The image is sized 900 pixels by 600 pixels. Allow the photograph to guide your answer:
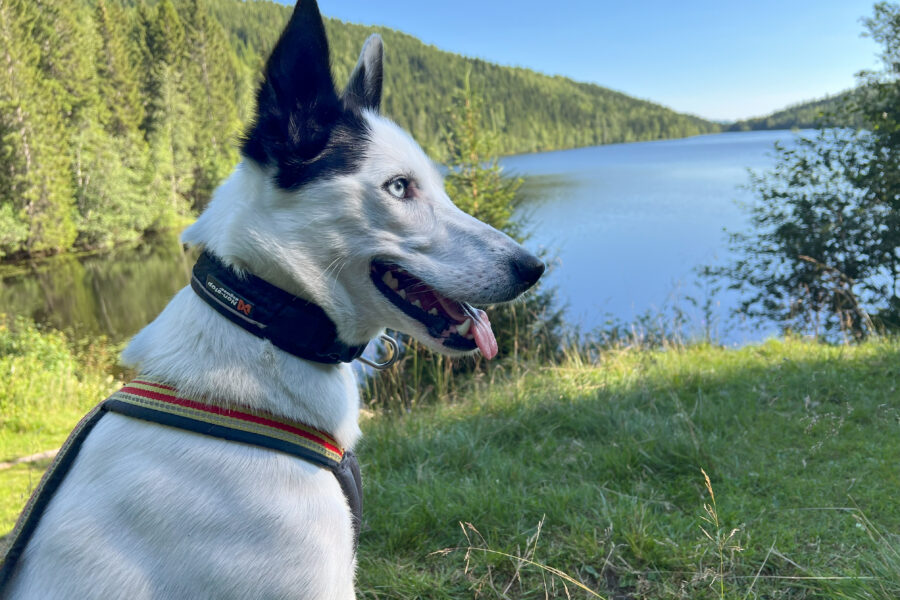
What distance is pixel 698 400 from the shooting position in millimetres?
4258

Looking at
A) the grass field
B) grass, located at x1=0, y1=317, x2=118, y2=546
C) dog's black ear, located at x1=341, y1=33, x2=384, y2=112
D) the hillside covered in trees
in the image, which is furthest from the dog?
the hillside covered in trees

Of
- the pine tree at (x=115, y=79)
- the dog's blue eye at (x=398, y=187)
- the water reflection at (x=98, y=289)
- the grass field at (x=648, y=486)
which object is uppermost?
the pine tree at (x=115, y=79)

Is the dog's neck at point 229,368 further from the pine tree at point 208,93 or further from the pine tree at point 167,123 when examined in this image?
the pine tree at point 208,93

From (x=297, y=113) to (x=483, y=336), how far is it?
96cm

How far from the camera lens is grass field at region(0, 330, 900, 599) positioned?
232 cm

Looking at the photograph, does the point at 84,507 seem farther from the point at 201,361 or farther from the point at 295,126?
the point at 295,126

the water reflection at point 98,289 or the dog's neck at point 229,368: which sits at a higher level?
the dog's neck at point 229,368

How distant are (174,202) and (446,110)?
28.2 metres

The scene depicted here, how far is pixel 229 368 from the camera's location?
1.48 meters

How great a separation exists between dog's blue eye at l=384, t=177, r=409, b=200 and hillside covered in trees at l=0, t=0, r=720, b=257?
10.5 m

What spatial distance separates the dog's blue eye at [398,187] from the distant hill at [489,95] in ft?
1.50

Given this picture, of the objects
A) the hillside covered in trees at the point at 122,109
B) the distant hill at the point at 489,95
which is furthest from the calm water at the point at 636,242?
the hillside covered in trees at the point at 122,109

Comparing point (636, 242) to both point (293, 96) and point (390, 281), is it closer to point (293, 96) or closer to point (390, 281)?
point (390, 281)

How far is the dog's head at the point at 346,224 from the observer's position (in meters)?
1.61
